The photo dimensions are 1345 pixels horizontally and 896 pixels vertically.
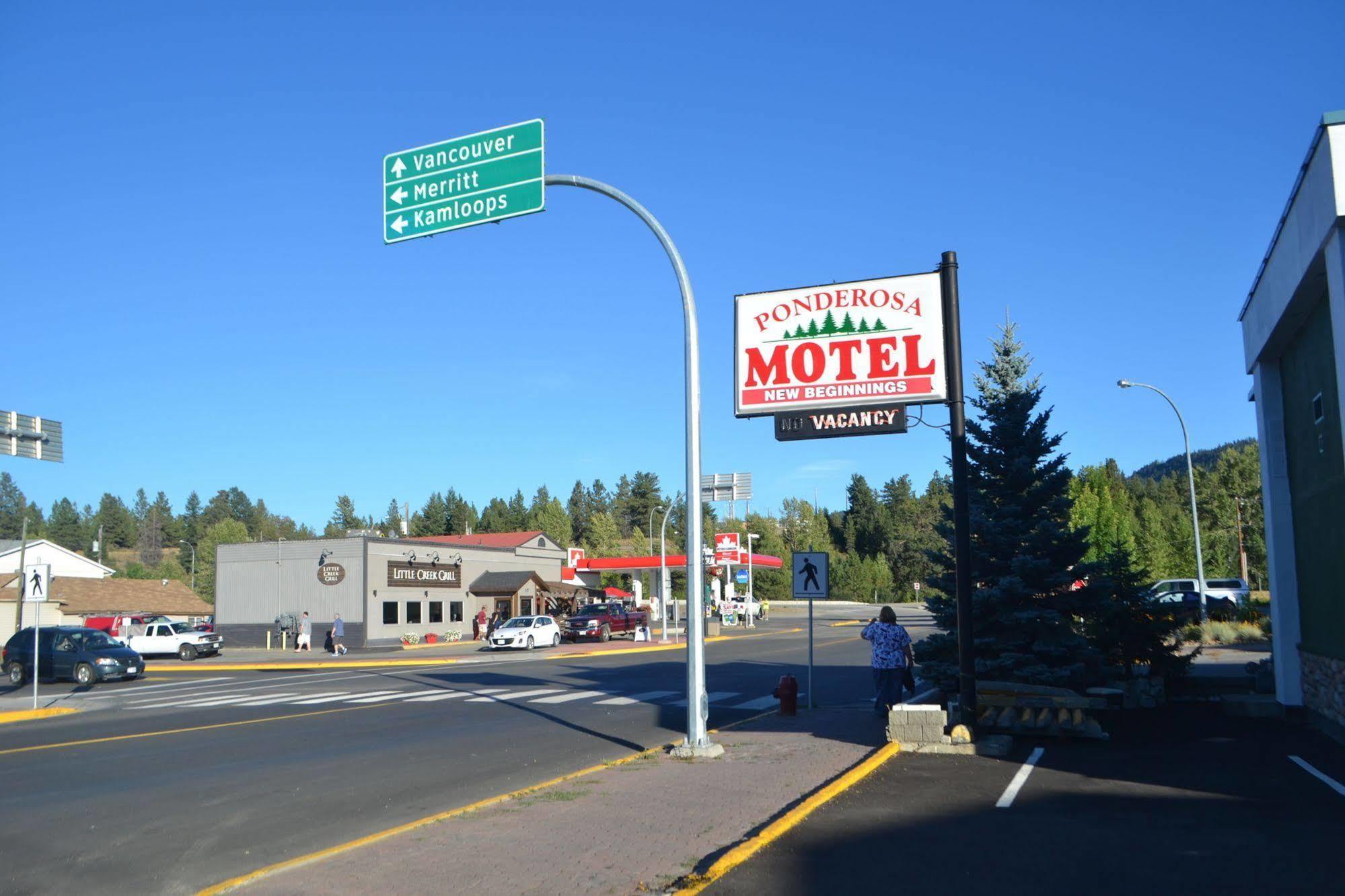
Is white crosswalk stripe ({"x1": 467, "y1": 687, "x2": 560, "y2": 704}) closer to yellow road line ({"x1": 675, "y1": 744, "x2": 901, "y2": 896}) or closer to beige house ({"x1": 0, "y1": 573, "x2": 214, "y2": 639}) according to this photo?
yellow road line ({"x1": 675, "y1": 744, "x2": 901, "y2": 896})

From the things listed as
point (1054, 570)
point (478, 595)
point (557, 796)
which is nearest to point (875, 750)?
point (557, 796)

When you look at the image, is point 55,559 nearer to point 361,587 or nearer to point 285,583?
point 285,583

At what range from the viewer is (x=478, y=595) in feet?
184

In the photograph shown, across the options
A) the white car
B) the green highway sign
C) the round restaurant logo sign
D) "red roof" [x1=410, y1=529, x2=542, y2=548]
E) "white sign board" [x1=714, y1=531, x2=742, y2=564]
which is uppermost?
the green highway sign

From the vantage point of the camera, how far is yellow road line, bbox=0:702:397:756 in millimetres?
14773

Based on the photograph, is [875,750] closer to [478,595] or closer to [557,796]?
[557,796]

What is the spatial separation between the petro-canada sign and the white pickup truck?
34.5 m

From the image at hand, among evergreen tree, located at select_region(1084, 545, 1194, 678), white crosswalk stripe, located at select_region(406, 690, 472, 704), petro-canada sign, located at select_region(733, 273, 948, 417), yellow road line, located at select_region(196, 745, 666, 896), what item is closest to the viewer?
yellow road line, located at select_region(196, 745, 666, 896)

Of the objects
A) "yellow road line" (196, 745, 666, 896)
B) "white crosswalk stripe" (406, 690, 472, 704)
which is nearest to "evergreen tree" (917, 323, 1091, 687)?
"yellow road line" (196, 745, 666, 896)

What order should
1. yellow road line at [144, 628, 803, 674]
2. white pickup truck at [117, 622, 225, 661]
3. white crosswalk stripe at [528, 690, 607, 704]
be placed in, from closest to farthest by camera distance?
white crosswalk stripe at [528, 690, 607, 704], yellow road line at [144, 628, 803, 674], white pickup truck at [117, 622, 225, 661]

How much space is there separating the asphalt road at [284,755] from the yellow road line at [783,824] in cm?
332

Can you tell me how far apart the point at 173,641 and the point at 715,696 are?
28.8m

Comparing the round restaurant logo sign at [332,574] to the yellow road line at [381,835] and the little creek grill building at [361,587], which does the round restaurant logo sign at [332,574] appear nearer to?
the little creek grill building at [361,587]

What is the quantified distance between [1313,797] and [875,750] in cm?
457
